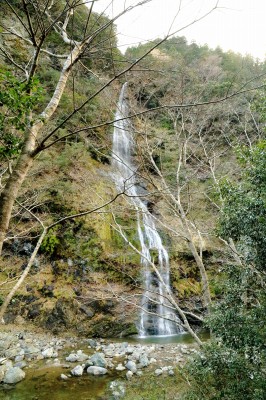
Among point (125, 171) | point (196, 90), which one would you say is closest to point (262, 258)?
point (196, 90)

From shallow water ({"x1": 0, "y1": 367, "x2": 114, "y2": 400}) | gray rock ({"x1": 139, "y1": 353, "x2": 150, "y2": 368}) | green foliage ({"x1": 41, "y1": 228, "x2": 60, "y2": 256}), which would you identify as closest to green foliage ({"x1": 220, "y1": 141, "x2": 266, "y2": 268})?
shallow water ({"x1": 0, "y1": 367, "x2": 114, "y2": 400})

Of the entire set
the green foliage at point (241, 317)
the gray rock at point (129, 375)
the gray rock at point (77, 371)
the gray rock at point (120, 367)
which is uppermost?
the green foliage at point (241, 317)

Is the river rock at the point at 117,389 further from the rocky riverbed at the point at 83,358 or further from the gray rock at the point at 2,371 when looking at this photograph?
the gray rock at the point at 2,371

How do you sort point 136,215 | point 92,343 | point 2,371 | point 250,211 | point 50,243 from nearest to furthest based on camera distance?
point 250,211 → point 2,371 → point 92,343 → point 50,243 → point 136,215

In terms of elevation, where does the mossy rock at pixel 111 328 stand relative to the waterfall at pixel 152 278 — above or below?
below

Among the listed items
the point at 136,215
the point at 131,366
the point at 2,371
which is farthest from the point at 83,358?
the point at 136,215

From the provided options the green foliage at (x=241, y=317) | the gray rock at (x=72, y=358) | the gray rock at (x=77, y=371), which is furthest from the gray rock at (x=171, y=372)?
the green foliage at (x=241, y=317)

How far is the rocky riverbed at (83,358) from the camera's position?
23.6 ft

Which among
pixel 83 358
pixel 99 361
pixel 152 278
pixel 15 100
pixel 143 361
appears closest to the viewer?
pixel 15 100

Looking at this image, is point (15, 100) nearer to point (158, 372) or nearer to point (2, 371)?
point (2, 371)

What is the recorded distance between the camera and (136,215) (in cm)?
1442

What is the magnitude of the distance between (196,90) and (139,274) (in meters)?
8.12

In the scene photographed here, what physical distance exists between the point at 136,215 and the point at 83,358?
24.1ft

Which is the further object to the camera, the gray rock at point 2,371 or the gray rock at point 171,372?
the gray rock at point 171,372
